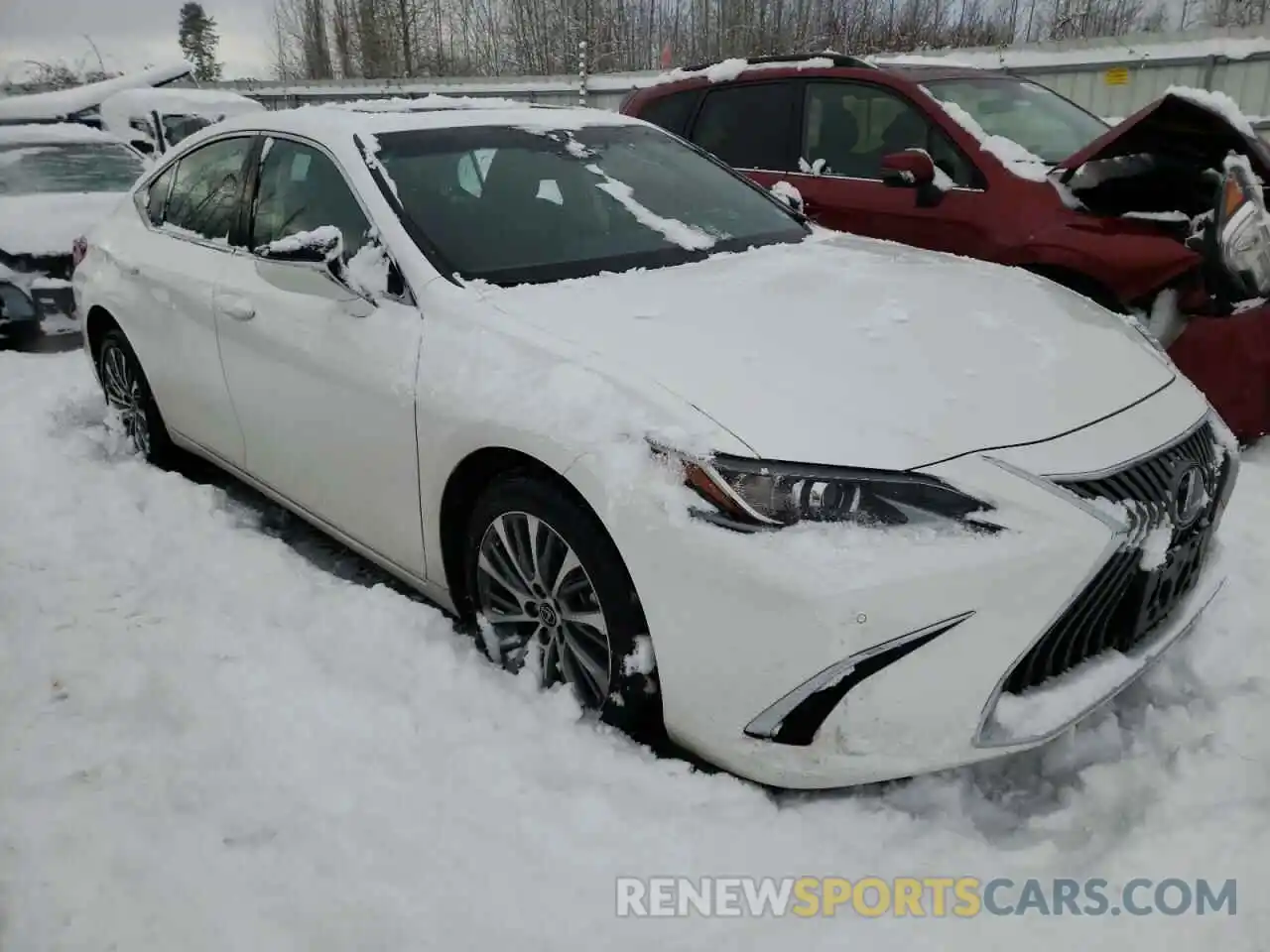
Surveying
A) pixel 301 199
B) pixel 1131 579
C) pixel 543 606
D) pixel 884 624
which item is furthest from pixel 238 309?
pixel 1131 579

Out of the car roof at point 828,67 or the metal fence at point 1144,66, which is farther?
the metal fence at point 1144,66

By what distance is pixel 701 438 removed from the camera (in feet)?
6.78

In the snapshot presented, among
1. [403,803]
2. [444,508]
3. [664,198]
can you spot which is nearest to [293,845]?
[403,803]

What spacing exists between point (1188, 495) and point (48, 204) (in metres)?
7.75

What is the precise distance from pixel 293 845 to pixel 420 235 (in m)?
1.67

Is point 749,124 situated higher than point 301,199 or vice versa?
point 749,124

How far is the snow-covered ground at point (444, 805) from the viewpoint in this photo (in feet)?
6.30

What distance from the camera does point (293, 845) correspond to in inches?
81.7

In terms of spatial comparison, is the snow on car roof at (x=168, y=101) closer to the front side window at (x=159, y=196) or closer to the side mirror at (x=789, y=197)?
the front side window at (x=159, y=196)

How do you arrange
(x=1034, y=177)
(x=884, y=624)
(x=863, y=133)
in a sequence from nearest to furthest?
1. (x=884, y=624)
2. (x=1034, y=177)
3. (x=863, y=133)

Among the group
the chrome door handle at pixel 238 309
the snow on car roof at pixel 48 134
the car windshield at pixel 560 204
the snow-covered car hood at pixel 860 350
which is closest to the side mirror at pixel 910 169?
the car windshield at pixel 560 204

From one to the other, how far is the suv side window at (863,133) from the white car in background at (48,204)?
148 inches

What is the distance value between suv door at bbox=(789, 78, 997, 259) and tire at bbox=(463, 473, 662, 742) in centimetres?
317

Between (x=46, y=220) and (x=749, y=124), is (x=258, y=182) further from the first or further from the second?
(x=46, y=220)
